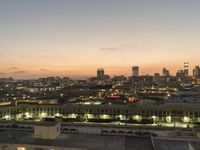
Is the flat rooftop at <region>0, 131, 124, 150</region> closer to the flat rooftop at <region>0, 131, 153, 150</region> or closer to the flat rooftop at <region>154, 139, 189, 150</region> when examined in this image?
the flat rooftop at <region>0, 131, 153, 150</region>

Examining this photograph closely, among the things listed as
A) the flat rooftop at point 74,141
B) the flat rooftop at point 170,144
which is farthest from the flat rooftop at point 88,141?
the flat rooftop at point 170,144

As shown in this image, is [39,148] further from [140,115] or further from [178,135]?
[140,115]

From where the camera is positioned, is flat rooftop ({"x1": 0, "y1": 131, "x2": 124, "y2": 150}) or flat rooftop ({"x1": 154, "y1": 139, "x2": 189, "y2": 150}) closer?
flat rooftop ({"x1": 0, "y1": 131, "x2": 124, "y2": 150})

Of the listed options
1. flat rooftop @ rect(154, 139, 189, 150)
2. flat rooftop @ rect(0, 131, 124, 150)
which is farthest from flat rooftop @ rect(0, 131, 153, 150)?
flat rooftop @ rect(154, 139, 189, 150)

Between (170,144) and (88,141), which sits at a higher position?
(88,141)

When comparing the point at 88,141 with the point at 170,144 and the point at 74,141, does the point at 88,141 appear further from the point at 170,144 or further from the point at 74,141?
the point at 170,144

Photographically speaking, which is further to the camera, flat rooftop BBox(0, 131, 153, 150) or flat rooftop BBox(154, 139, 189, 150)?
flat rooftop BBox(154, 139, 189, 150)

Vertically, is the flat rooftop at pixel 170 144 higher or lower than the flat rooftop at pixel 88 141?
lower

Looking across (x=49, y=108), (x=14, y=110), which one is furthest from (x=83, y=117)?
(x=14, y=110)

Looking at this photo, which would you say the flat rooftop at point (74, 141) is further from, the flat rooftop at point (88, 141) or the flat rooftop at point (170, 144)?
the flat rooftop at point (170, 144)

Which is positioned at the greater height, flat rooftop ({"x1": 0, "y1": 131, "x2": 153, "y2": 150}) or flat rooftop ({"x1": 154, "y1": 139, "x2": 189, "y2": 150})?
flat rooftop ({"x1": 0, "y1": 131, "x2": 153, "y2": 150})

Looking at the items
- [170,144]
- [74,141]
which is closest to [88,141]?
[74,141]
